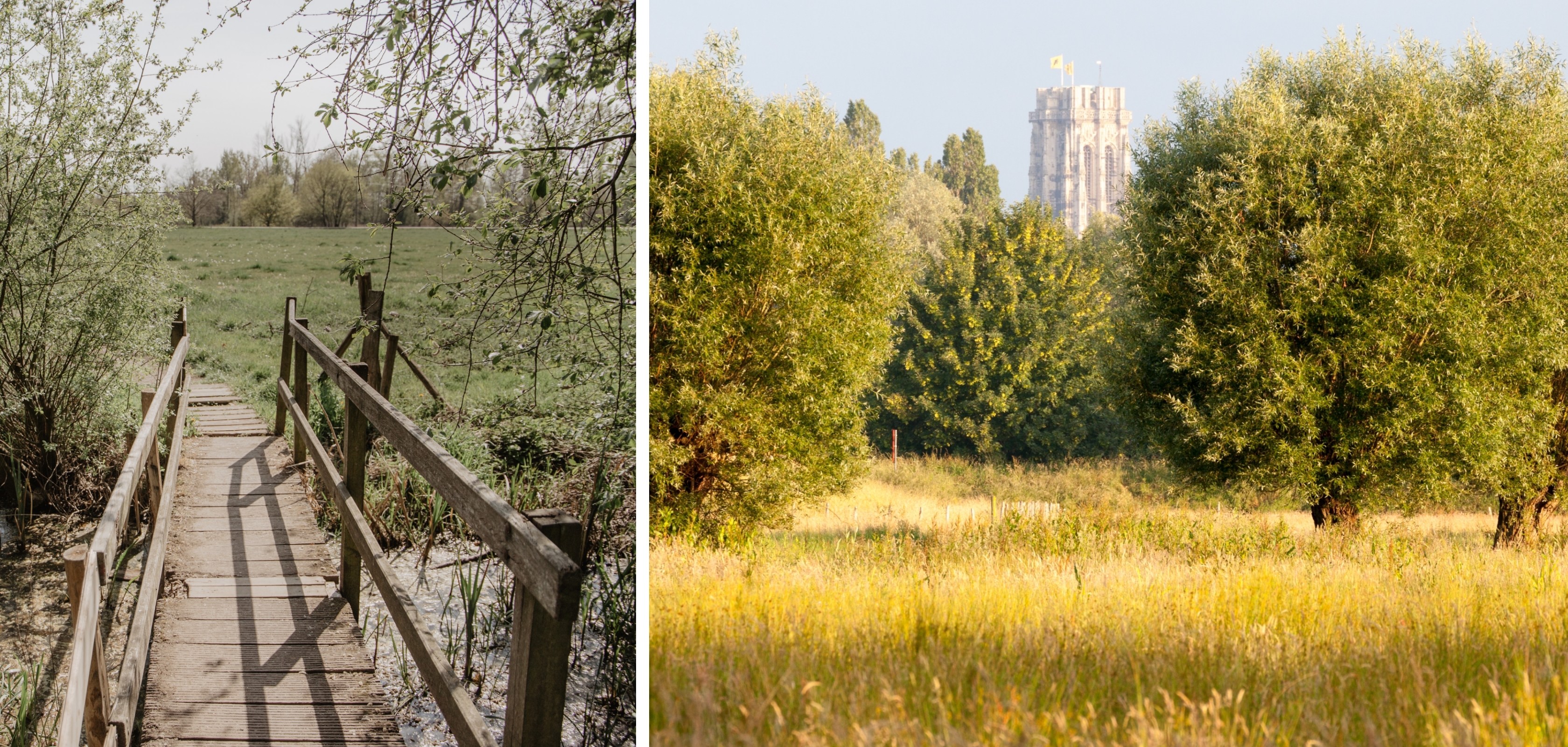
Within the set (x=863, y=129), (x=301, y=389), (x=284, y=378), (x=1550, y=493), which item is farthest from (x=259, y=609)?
(x=1550, y=493)

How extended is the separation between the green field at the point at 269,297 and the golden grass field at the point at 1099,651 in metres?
3.06

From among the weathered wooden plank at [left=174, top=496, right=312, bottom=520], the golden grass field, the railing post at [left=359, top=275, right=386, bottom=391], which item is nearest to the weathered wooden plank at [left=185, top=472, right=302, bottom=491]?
the weathered wooden plank at [left=174, top=496, right=312, bottom=520]

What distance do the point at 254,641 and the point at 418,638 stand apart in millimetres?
1465

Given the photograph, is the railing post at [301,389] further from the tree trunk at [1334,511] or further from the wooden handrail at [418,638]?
the tree trunk at [1334,511]

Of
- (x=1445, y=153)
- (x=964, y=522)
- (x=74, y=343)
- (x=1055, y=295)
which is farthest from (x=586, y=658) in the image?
(x=1055, y=295)

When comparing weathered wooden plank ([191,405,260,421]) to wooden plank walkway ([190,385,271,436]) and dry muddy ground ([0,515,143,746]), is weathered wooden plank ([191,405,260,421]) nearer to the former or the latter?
wooden plank walkway ([190,385,271,436])

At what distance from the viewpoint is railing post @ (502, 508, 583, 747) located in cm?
197

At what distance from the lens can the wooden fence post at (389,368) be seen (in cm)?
966

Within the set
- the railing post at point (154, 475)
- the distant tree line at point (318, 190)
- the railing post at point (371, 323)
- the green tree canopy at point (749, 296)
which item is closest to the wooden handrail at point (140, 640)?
the railing post at point (371, 323)

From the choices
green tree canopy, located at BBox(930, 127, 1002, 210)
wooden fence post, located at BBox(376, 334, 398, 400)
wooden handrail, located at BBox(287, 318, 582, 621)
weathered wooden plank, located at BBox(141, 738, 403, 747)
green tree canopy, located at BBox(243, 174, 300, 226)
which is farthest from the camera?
green tree canopy, located at BBox(930, 127, 1002, 210)

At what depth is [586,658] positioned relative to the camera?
5152 mm

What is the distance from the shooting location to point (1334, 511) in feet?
28.9

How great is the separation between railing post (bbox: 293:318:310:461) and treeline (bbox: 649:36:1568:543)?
277 cm

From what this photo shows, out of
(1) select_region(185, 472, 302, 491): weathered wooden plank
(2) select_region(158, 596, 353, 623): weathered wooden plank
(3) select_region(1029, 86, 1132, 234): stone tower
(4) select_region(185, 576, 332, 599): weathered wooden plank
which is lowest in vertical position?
(2) select_region(158, 596, 353, 623): weathered wooden plank
